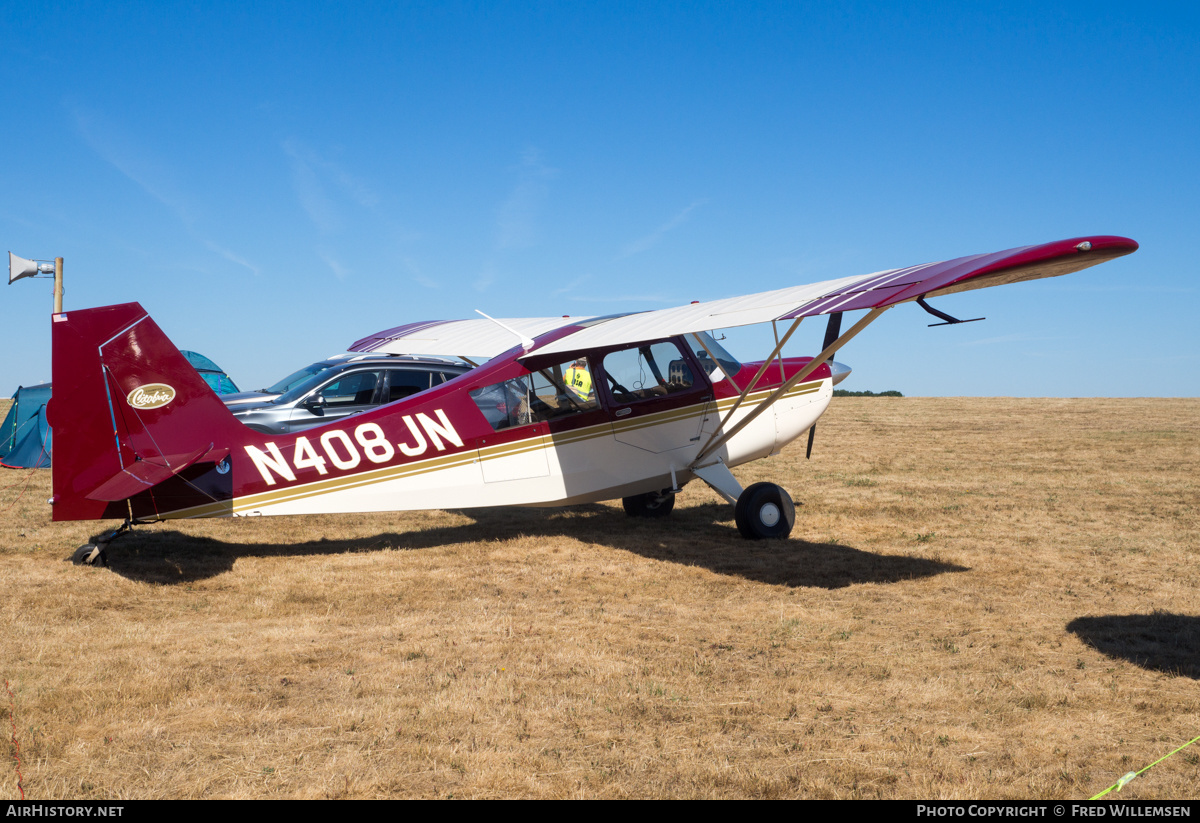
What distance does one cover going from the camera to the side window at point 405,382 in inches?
489

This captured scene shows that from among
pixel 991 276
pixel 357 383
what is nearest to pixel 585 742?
pixel 991 276

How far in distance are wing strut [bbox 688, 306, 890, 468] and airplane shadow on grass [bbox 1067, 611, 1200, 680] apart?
8.77 feet

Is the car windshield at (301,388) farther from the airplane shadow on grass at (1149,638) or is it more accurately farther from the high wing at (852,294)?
the airplane shadow on grass at (1149,638)

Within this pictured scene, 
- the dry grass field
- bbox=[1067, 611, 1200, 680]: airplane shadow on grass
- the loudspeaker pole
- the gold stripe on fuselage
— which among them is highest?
the loudspeaker pole

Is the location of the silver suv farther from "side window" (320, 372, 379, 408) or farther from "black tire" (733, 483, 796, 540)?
"black tire" (733, 483, 796, 540)

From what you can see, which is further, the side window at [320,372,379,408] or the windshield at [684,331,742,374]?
the side window at [320,372,379,408]

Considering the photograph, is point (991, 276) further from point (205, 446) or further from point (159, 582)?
point (159, 582)

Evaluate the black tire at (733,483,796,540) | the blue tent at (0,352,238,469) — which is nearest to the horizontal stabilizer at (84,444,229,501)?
the black tire at (733,483,796,540)

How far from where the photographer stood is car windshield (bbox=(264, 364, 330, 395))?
1300cm

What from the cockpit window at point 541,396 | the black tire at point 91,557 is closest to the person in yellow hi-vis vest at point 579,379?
the cockpit window at point 541,396

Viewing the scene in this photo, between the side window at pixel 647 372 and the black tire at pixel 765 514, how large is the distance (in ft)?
4.70

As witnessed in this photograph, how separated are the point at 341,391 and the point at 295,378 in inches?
70.8

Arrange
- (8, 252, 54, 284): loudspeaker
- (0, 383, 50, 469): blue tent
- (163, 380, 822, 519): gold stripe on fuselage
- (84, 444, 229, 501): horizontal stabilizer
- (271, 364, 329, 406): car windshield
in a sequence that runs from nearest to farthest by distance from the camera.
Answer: (84, 444, 229, 501): horizontal stabilizer < (163, 380, 822, 519): gold stripe on fuselage < (8, 252, 54, 284): loudspeaker < (271, 364, 329, 406): car windshield < (0, 383, 50, 469): blue tent

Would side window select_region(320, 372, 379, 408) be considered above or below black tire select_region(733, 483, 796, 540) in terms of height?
above
